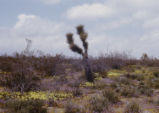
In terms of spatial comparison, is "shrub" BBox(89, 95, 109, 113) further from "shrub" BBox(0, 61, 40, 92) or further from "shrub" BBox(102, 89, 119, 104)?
"shrub" BBox(0, 61, 40, 92)

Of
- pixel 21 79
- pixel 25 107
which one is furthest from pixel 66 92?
pixel 25 107

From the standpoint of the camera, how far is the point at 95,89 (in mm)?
Answer: 9117

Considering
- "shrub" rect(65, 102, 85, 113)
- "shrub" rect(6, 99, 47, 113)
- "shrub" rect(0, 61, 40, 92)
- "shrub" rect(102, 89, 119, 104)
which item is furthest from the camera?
"shrub" rect(0, 61, 40, 92)

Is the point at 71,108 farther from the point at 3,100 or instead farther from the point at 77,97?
the point at 3,100

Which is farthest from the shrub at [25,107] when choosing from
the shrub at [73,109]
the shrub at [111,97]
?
the shrub at [111,97]

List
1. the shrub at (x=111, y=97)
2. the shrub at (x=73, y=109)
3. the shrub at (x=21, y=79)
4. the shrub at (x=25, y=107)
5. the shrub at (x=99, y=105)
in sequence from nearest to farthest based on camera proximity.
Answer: the shrub at (x=25, y=107) < the shrub at (x=73, y=109) < the shrub at (x=99, y=105) < the shrub at (x=111, y=97) < the shrub at (x=21, y=79)

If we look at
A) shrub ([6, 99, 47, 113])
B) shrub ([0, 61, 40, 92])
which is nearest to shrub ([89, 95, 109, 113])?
shrub ([6, 99, 47, 113])

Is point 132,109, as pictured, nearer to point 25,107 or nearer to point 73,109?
point 73,109

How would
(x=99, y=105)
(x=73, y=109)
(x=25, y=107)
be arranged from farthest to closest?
(x=99, y=105) < (x=73, y=109) < (x=25, y=107)

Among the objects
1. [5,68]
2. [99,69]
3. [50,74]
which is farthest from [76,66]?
[5,68]

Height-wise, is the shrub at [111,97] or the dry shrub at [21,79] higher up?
the dry shrub at [21,79]

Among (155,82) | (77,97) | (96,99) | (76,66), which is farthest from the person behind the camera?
(76,66)

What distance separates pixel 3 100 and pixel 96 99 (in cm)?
309

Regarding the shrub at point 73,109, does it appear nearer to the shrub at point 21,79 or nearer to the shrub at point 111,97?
the shrub at point 111,97
